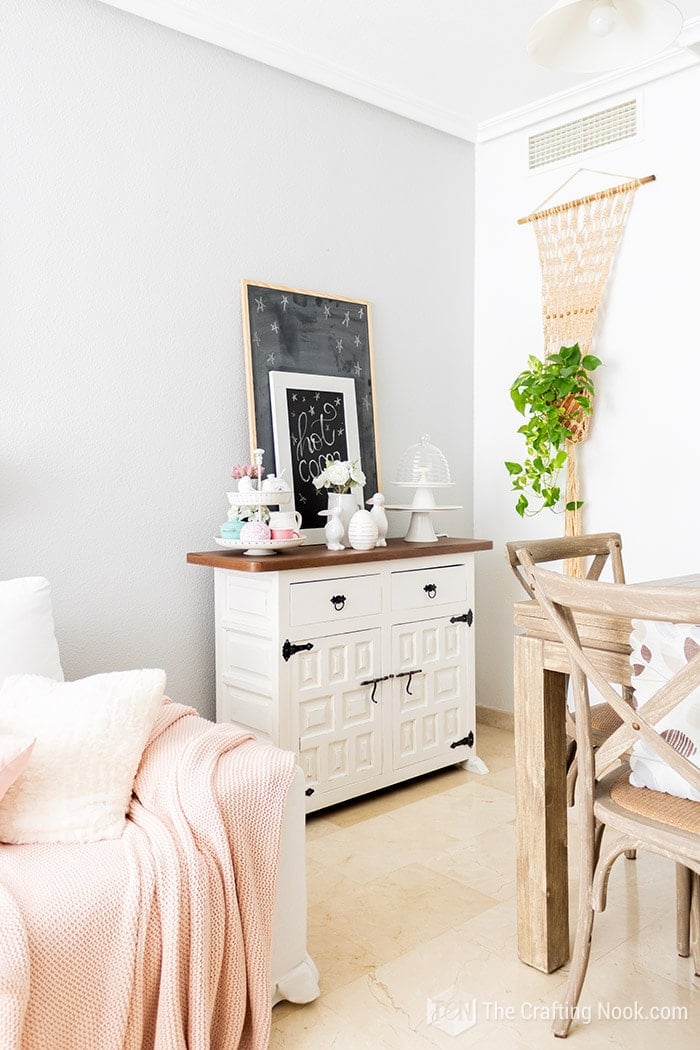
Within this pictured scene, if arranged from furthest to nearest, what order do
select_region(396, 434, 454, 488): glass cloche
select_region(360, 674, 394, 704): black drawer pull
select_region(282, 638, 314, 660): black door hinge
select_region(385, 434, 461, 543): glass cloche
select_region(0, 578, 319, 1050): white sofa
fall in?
1. select_region(396, 434, 454, 488): glass cloche
2. select_region(385, 434, 461, 543): glass cloche
3. select_region(360, 674, 394, 704): black drawer pull
4. select_region(282, 638, 314, 660): black door hinge
5. select_region(0, 578, 319, 1050): white sofa

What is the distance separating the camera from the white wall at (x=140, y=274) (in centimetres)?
254

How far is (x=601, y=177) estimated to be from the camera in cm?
338

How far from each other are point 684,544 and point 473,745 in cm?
112

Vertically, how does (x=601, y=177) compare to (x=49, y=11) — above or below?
below

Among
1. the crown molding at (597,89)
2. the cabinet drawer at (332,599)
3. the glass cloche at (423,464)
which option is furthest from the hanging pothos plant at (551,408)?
the crown molding at (597,89)

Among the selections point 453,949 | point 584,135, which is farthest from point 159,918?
point 584,135

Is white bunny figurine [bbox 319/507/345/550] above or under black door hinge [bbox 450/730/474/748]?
above

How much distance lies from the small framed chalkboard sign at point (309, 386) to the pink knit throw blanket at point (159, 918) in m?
1.49

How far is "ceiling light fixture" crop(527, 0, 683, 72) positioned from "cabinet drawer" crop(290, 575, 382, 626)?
1.63m

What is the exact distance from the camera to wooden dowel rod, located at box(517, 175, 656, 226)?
10.6ft

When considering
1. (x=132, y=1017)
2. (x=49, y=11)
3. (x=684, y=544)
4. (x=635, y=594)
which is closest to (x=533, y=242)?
(x=684, y=544)

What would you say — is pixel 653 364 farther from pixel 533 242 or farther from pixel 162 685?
pixel 162 685

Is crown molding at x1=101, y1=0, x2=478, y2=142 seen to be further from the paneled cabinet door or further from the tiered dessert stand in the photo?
the paneled cabinet door

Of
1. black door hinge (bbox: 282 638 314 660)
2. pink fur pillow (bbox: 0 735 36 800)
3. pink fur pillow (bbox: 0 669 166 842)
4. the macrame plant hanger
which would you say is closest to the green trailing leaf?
the macrame plant hanger
